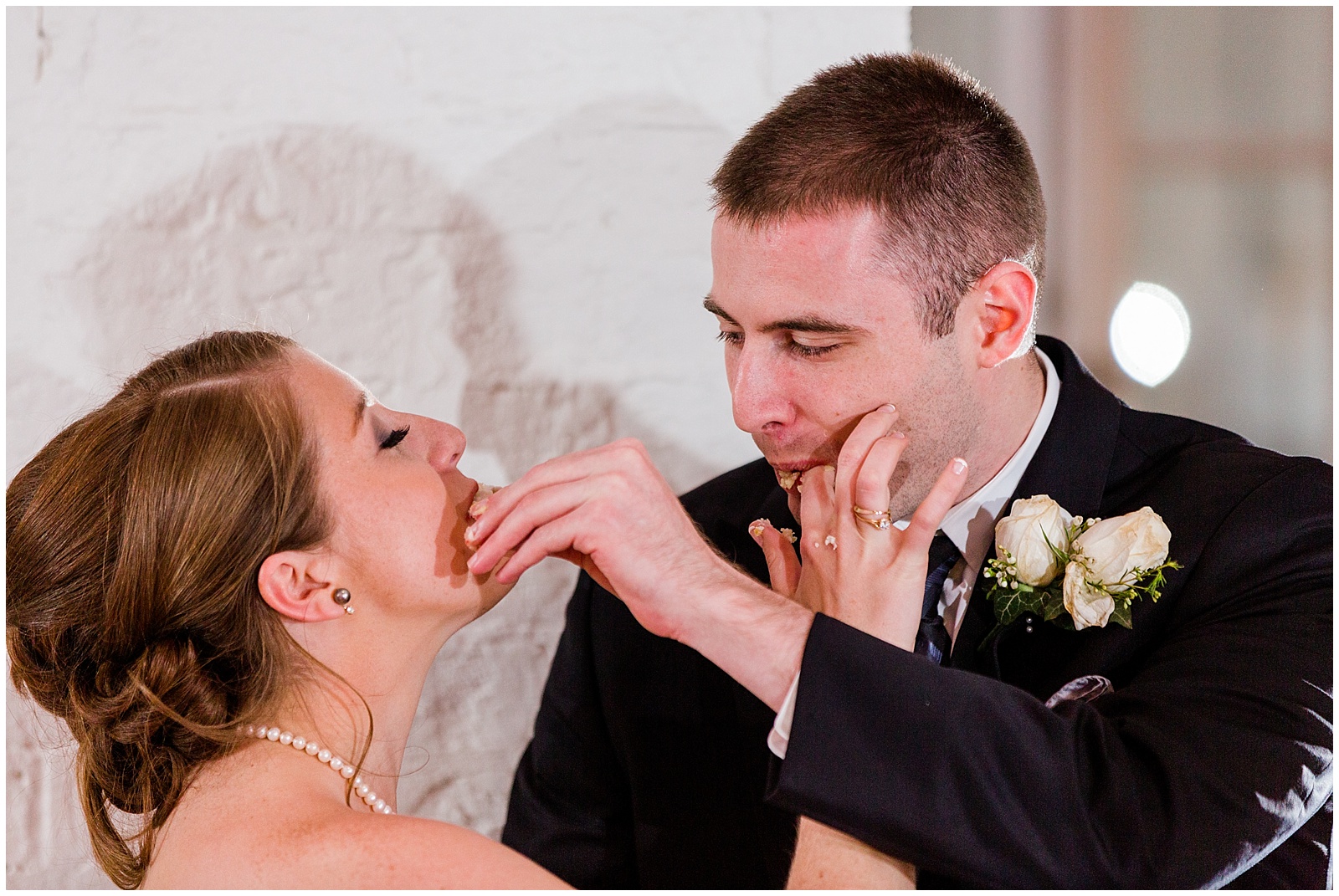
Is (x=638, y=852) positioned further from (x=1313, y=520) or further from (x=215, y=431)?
(x=1313, y=520)

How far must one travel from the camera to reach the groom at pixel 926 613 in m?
1.27

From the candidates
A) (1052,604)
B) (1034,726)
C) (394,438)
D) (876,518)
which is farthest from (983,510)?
(394,438)

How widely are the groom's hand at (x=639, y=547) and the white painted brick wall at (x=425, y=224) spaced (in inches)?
29.5

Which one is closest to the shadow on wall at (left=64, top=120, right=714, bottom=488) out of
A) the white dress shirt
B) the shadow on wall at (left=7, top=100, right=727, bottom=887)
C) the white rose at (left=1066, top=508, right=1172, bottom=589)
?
the shadow on wall at (left=7, top=100, right=727, bottom=887)

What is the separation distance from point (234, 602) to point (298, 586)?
8cm

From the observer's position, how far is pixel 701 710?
6.22ft

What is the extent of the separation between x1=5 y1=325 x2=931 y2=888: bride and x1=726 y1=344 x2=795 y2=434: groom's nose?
419 mm

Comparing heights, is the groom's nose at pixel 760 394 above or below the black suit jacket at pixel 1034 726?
above

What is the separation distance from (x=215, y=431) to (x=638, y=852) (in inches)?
40.5

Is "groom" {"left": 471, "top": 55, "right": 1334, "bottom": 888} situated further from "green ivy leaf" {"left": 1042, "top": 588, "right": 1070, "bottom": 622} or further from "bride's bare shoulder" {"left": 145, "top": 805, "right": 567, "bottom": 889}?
"bride's bare shoulder" {"left": 145, "top": 805, "right": 567, "bottom": 889}

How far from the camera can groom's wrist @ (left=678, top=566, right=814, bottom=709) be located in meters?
1.32

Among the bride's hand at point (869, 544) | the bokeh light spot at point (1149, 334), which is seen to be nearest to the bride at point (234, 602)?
the bride's hand at point (869, 544)

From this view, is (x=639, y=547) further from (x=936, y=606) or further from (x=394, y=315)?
(x=394, y=315)

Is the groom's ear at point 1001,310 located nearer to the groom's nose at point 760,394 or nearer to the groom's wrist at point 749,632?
the groom's nose at point 760,394
